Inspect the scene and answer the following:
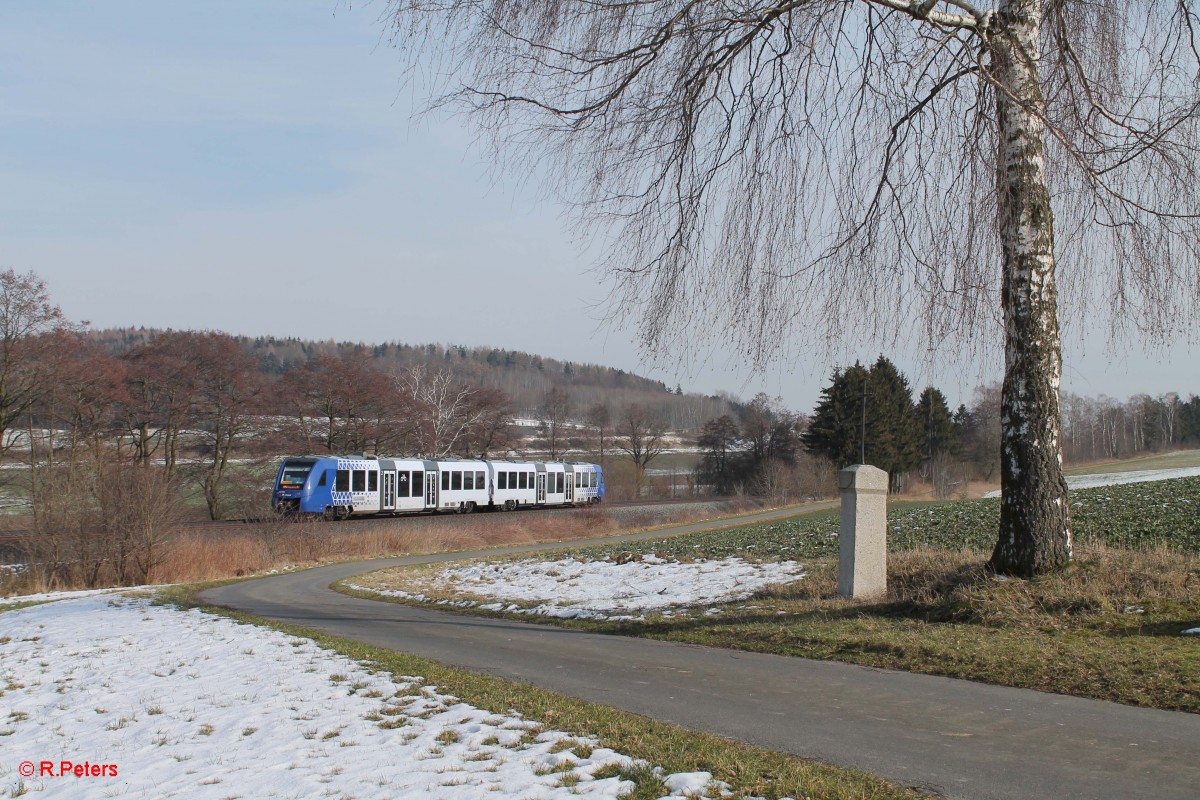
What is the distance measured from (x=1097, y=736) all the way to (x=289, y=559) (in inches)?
1116

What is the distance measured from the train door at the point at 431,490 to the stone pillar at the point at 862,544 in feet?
116

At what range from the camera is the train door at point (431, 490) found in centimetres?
4406

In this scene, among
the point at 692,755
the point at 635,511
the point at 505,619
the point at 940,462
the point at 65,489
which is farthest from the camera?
the point at 940,462

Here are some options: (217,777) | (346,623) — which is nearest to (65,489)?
(346,623)

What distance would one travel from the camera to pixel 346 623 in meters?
13.2

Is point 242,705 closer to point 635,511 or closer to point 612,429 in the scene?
point 635,511

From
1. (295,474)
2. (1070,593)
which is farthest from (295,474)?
(1070,593)

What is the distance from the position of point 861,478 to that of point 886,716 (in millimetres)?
4980

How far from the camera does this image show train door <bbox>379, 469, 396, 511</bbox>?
4141cm

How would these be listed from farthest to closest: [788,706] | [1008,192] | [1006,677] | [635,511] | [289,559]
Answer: [635,511] → [289,559] → [1008,192] → [1006,677] → [788,706]

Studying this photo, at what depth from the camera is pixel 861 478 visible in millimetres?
10773

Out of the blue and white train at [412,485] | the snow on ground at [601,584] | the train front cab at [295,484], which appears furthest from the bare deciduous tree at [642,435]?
the snow on ground at [601,584]

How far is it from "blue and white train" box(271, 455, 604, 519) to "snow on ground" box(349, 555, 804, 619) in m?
17.2

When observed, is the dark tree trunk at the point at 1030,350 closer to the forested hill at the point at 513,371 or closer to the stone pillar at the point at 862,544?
the stone pillar at the point at 862,544
